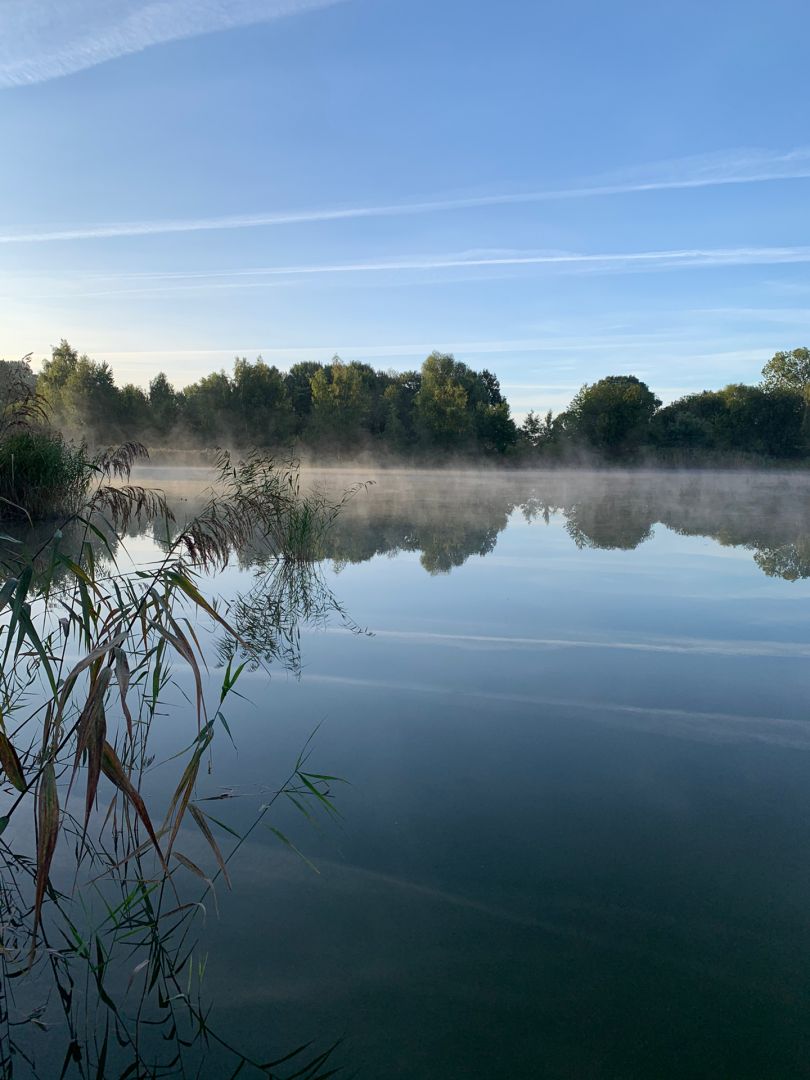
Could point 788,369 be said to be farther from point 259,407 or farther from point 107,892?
point 107,892

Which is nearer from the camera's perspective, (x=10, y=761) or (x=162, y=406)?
(x=10, y=761)

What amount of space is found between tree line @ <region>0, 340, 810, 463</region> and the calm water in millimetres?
29504

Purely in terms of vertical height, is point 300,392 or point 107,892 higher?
point 300,392

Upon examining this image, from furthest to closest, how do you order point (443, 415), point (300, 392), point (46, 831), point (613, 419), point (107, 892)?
point (300, 392) < point (443, 415) < point (613, 419) < point (107, 892) < point (46, 831)

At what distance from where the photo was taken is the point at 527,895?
1881mm

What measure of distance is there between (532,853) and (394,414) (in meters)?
36.4

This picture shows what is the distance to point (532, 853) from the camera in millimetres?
2055

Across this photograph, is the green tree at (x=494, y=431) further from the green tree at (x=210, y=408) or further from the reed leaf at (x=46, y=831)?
the reed leaf at (x=46, y=831)

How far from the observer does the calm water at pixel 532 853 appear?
58.4 inches

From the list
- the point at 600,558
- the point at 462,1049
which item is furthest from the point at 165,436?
the point at 462,1049

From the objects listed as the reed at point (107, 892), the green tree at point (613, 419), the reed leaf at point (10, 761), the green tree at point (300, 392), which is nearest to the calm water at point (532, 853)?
the reed at point (107, 892)

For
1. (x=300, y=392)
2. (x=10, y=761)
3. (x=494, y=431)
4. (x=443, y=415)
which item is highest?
(x=300, y=392)

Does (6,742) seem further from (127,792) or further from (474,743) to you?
(474,743)

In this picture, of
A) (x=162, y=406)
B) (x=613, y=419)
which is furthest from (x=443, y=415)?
(x=162, y=406)
